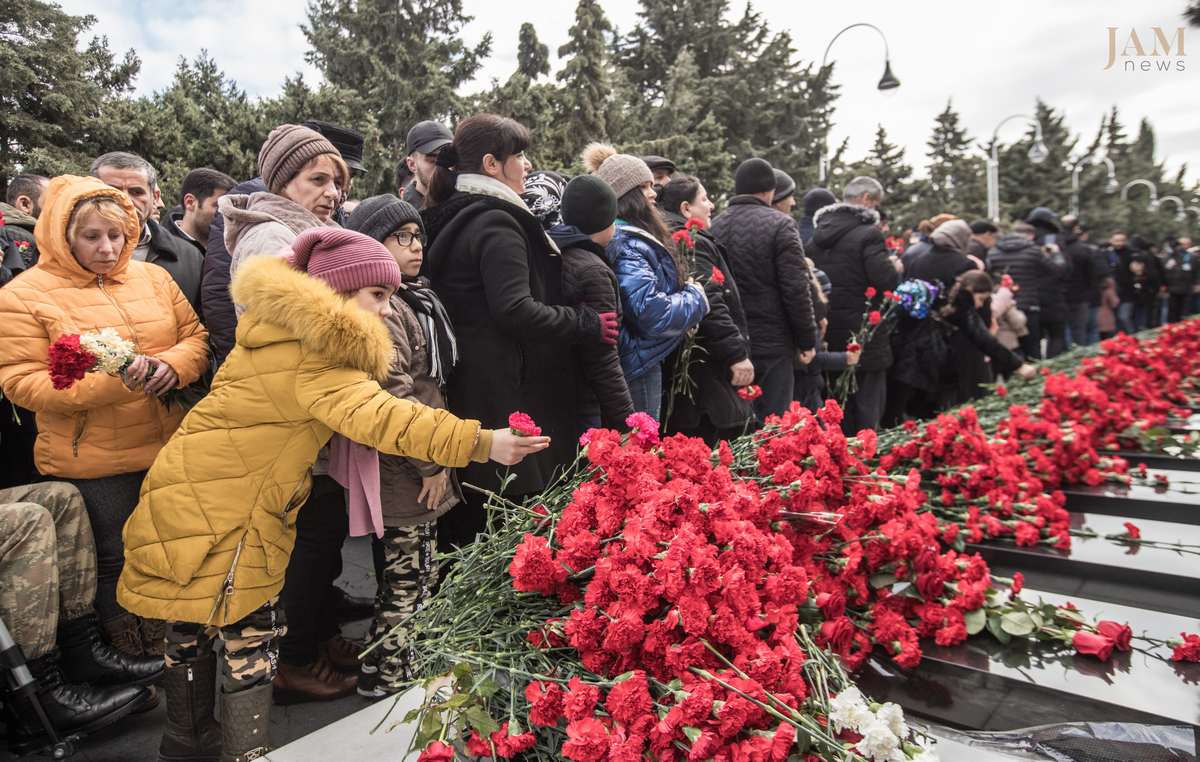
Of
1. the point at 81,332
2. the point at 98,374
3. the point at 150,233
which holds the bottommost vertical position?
the point at 98,374

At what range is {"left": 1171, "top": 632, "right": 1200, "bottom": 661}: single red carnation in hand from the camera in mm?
2197

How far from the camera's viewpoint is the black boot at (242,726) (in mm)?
2082

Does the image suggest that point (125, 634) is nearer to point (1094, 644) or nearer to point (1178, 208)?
point (1094, 644)

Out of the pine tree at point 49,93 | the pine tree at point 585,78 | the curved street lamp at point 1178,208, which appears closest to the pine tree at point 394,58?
the pine tree at point 585,78

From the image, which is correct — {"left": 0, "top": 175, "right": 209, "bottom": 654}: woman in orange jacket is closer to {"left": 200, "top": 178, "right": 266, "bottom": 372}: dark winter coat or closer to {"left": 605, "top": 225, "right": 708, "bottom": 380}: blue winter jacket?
{"left": 200, "top": 178, "right": 266, "bottom": 372}: dark winter coat

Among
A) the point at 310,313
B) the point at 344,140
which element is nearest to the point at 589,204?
the point at 310,313

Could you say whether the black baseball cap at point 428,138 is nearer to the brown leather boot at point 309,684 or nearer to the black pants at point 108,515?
the black pants at point 108,515

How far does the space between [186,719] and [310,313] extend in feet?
4.30

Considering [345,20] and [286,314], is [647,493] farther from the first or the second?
[345,20]

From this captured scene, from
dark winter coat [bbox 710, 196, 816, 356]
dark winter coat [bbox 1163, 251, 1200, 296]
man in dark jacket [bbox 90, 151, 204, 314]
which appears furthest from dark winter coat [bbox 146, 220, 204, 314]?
dark winter coat [bbox 1163, 251, 1200, 296]

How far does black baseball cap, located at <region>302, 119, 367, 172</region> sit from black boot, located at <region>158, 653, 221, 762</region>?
2.40 meters

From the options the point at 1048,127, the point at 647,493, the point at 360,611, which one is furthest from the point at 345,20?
the point at 1048,127

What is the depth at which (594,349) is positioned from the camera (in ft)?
9.80

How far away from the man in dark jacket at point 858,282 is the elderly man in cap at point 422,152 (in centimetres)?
295
